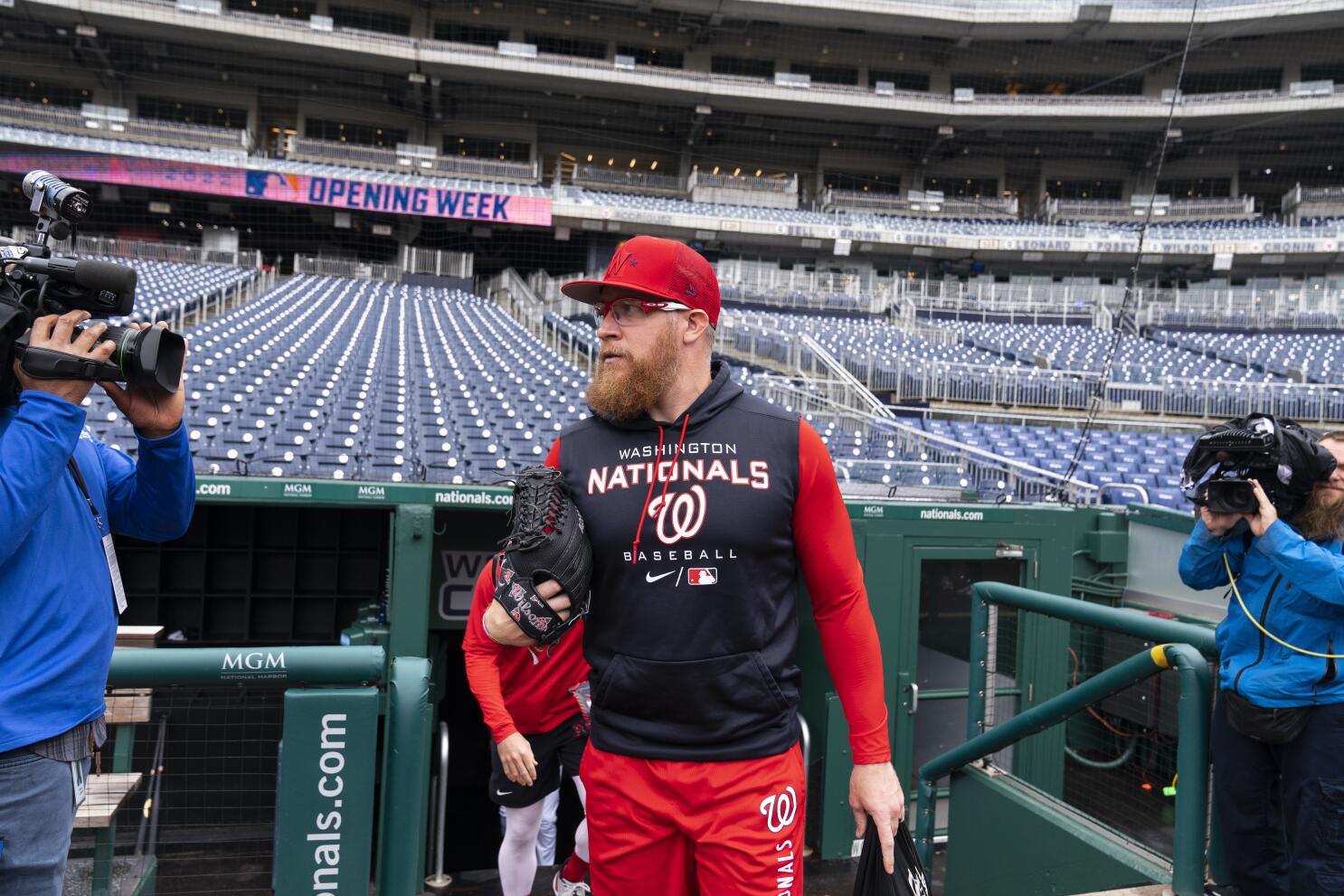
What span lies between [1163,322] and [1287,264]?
704 cm

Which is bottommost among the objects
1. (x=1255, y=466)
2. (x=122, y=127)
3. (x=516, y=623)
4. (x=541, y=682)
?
(x=541, y=682)

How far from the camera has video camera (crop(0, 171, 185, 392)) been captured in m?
1.50

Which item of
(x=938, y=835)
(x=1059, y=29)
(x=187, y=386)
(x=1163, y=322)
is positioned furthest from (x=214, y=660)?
(x=1059, y=29)

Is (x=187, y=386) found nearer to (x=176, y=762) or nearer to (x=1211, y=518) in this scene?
(x=176, y=762)

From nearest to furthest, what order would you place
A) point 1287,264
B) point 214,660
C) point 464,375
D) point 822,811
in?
point 214,660
point 822,811
point 464,375
point 1287,264

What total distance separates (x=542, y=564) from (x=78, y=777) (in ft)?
3.14

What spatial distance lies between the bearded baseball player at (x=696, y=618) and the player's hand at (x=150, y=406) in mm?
783

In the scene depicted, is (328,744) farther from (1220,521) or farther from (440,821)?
(440,821)

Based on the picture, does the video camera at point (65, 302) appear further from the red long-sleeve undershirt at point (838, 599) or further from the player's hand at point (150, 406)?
the red long-sleeve undershirt at point (838, 599)

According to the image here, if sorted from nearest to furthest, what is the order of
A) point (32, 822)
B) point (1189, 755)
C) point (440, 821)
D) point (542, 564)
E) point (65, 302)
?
point (32, 822)
point (65, 302)
point (542, 564)
point (1189, 755)
point (440, 821)

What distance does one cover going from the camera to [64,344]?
5.09ft

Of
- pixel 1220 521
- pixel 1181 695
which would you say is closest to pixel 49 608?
pixel 1181 695

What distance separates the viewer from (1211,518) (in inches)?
107

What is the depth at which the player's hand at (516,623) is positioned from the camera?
1.75 metres
